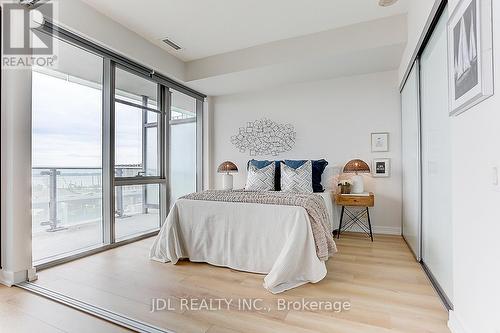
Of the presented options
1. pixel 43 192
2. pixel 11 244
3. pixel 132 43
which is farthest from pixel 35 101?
pixel 11 244

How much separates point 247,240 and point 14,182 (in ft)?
7.01

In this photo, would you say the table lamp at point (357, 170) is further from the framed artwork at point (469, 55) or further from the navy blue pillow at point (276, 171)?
the framed artwork at point (469, 55)

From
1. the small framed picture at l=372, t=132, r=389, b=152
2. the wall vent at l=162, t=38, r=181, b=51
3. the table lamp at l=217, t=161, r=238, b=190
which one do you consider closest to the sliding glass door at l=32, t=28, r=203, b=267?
the wall vent at l=162, t=38, r=181, b=51

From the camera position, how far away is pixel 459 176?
1.54m

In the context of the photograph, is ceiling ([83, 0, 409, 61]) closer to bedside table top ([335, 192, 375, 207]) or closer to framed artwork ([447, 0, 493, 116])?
framed artwork ([447, 0, 493, 116])

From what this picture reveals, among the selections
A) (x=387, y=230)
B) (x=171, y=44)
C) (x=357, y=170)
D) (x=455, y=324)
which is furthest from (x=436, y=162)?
(x=171, y=44)

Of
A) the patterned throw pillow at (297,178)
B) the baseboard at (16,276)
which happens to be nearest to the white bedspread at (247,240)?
the baseboard at (16,276)

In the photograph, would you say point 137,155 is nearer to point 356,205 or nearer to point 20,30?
point 20,30

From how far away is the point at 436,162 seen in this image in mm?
2180

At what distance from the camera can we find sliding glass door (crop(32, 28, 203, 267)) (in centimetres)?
306

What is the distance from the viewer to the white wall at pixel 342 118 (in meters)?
3.97

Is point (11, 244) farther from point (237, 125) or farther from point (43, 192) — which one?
point (237, 125)

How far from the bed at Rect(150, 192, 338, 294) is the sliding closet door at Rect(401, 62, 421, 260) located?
131cm

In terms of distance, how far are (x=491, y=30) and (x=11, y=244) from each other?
3.57 metres
